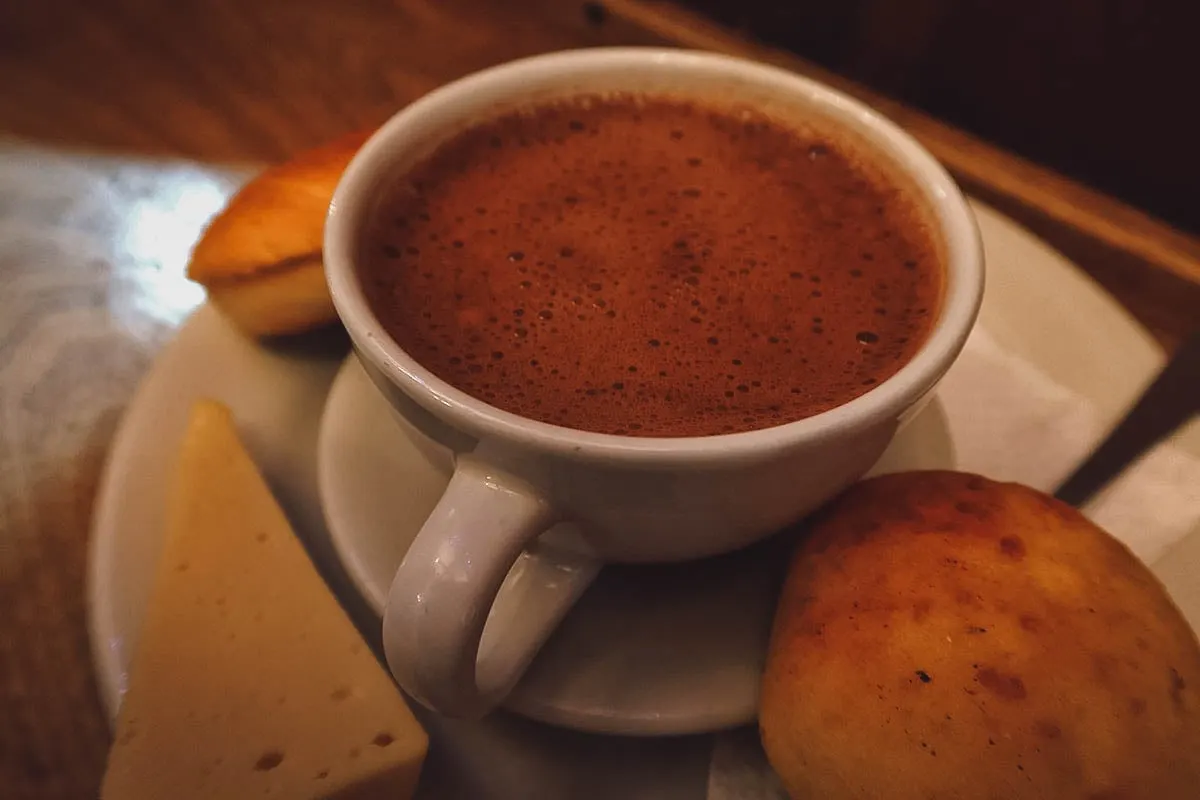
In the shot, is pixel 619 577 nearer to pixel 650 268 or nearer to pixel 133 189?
pixel 650 268

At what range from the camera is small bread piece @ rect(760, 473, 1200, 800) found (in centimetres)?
53

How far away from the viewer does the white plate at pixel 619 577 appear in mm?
650

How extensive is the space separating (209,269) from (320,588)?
0.36 m

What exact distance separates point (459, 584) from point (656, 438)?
156mm

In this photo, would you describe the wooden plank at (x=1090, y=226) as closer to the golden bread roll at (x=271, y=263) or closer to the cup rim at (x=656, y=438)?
the cup rim at (x=656, y=438)

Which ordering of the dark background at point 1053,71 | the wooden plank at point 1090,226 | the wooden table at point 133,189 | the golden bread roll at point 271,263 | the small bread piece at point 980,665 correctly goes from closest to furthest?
the small bread piece at point 980,665 < the wooden table at point 133,189 < the golden bread roll at point 271,263 < the wooden plank at point 1090,226 < the dark background at point 1053,71

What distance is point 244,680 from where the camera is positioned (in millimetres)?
658

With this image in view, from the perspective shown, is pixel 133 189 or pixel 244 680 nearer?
pixel 244 680

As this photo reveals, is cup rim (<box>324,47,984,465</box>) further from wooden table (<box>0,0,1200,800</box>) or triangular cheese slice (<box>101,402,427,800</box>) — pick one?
wooden table (<box>0,0,1200,800</box>)

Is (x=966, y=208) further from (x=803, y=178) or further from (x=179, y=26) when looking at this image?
(x=179, y=26)

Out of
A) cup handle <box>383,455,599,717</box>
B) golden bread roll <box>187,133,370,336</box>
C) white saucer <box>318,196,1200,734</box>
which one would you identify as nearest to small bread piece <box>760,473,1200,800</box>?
white saucer <box>318,196,1200,734</box>

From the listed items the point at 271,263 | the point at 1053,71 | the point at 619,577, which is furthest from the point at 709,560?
the point at 1053,71

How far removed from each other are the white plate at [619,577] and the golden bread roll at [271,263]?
41 mm

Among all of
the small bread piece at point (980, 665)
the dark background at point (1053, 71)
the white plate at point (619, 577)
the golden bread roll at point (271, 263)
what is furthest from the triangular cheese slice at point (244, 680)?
→ the dark background at point (1053, 71)
